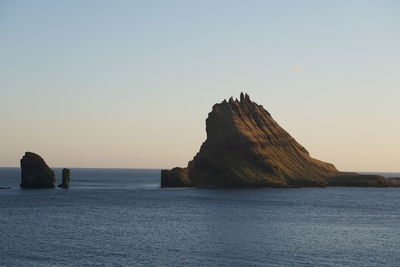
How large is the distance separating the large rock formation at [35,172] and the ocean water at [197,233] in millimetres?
36648

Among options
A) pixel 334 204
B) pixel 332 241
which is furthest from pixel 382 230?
pixel 334 204

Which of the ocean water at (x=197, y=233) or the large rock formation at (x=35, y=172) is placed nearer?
the ocean water at (x=197, y=233)

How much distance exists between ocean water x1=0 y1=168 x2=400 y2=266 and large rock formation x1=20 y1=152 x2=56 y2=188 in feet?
120

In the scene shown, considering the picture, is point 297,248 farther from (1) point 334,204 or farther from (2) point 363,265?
(1) point 334,204

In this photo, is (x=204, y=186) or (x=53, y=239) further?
(x=204, y=186)

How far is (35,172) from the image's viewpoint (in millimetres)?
189250

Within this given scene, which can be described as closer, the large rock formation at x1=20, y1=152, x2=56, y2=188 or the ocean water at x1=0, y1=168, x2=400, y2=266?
the ocean water at x1=0, y1=168, x2=400, y2=266

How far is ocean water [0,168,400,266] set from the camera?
2670 inches

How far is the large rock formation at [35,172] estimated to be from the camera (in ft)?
600

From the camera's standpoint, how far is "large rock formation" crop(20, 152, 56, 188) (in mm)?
182875

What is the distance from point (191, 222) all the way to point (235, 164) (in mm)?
89384

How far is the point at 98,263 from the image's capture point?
6450 cm

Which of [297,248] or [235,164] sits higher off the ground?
[235,164]

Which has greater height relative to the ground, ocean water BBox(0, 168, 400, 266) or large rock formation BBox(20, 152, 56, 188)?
large rock formation BBox(20, 152, 56, 188)
